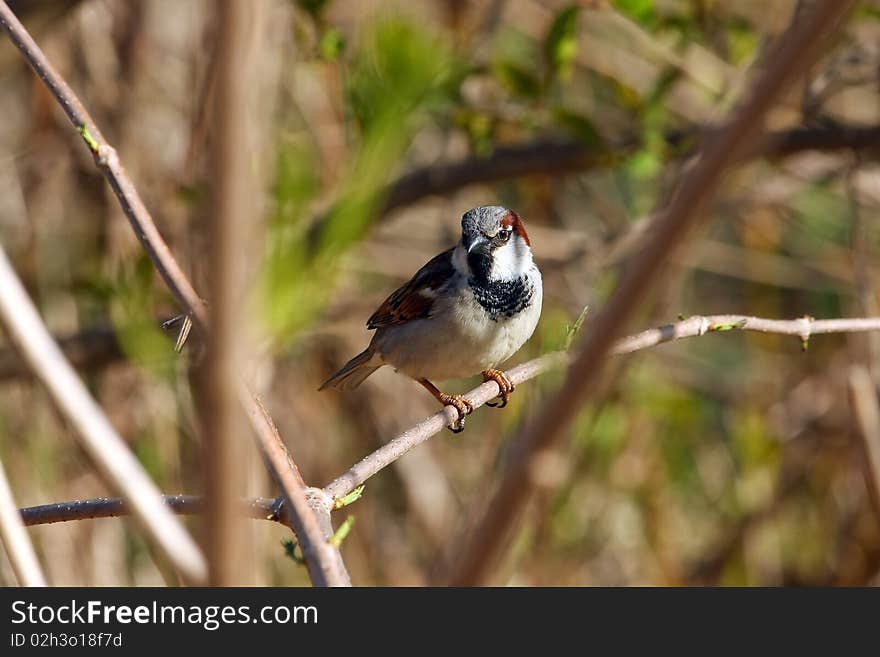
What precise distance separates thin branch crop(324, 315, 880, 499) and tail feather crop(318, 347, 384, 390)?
1.56 meters

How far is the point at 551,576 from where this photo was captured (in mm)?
5031

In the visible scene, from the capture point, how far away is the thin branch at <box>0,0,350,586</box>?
1186 mm

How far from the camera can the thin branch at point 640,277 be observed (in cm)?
79

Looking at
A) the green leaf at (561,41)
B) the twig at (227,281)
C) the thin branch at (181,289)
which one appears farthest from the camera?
the green leaf at (561,41)

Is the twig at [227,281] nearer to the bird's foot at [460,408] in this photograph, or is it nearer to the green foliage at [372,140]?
the green foliage at [372,140]

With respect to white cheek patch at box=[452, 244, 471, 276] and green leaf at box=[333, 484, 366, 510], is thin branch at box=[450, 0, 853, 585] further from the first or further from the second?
white cheek patch at box=[452, 244, 471, 276]

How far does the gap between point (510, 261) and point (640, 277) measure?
287 cm

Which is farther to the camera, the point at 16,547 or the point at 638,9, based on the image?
the point at 638,9

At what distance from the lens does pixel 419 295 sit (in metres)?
3.90

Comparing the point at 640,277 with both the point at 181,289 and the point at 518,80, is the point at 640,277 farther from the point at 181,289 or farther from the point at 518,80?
the point at 518,80

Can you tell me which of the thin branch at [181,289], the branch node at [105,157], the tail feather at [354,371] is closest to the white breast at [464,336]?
the tail feather at [354,371]

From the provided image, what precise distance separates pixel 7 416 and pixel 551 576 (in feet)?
8.38

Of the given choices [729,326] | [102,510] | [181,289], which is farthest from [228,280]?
[729,326]
